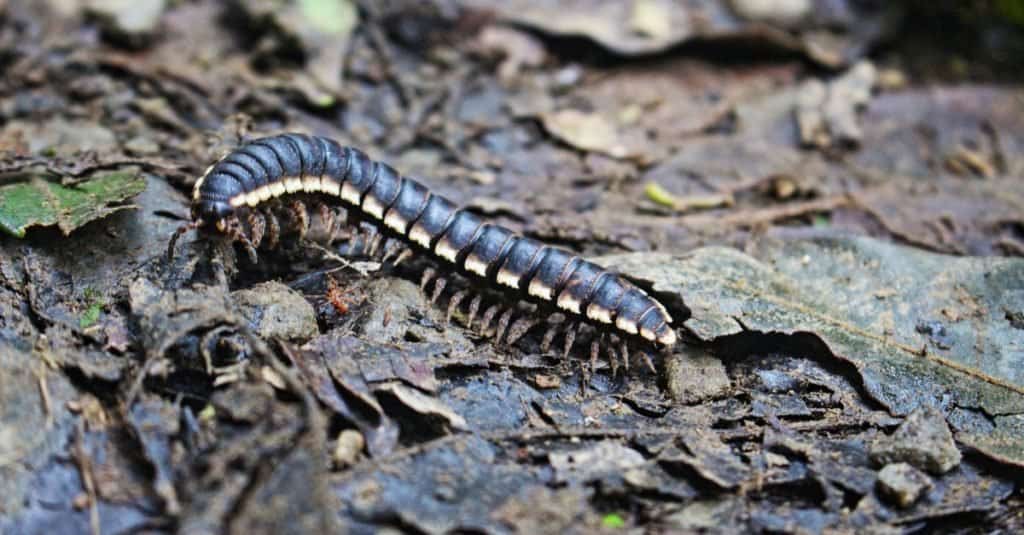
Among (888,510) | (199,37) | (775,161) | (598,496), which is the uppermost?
(199,37)

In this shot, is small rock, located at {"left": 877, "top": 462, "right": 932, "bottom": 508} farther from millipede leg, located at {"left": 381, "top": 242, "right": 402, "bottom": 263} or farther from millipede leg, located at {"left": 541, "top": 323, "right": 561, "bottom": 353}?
millipede leg, located at {"left": 381, "top": 242, "right": 402, "bottom": 263}

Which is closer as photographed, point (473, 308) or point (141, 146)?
point (473, 308)

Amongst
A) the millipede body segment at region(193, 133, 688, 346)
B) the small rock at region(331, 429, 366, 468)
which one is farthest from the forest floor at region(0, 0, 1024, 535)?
the millipede body segment at region(193, 133, 688, 346)

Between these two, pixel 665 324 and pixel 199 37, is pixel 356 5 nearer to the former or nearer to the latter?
pixel 199 37

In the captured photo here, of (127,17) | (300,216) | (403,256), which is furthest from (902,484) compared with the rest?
(127,17)

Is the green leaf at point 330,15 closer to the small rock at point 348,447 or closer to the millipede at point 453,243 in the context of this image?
the millipede at point 453,243

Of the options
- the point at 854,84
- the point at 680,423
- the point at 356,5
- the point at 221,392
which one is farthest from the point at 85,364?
the point at 854,84

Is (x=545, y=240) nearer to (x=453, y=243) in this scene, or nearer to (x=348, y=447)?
(x=453, y=243)
